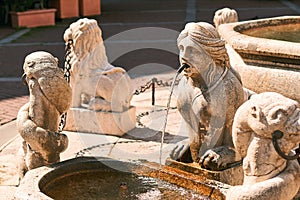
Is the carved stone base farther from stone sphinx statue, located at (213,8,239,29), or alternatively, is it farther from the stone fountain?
stone sphinx statue, located at (213,8,239,29)

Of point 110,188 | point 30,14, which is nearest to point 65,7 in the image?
point 30,14

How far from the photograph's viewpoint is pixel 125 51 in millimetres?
14133

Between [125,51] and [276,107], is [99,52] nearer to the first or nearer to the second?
[276,107]

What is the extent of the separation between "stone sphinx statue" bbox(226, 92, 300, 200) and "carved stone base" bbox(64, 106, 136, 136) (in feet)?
12.1

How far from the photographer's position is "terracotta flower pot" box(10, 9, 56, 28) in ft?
60.6

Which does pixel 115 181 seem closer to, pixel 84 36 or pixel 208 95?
pixel 208 95

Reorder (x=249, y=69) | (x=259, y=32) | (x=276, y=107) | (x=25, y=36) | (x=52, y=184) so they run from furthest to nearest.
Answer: (x=25, y=36)
(x=259, y=32)
(x=249, y=69)
(x=52, y=184)
(x=276, y=107)

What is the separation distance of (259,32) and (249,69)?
197 cm

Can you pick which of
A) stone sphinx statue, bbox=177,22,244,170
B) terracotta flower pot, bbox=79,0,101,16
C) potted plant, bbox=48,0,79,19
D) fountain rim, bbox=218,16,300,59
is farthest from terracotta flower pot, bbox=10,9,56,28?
stone sphinx statue, bbox=177,22,244,170

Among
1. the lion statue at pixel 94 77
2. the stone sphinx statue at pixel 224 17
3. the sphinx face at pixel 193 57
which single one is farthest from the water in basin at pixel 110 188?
the stone sphinx statue at pixel 224 17

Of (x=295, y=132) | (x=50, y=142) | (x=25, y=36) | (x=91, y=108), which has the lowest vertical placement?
(x=25, y=36)

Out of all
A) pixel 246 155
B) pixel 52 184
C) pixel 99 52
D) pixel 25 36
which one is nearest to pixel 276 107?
pixel 246 155

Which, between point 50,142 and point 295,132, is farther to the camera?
point 50,142

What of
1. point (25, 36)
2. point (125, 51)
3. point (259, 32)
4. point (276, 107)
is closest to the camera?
point (276, 107)
